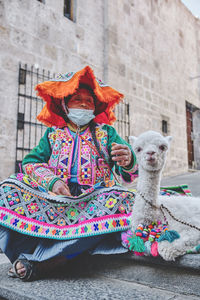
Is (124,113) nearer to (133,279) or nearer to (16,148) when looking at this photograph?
(16,148)

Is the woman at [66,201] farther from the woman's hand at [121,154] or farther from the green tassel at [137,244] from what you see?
the green tassel at [137,244]

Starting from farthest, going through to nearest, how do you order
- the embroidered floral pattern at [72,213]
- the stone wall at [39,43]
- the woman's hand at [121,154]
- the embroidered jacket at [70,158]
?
the stone wall at [39,43] < the embroidered jacket at [70,158] < the woman's hand at [121,154] < the embroidered floral pattern at [72,213]

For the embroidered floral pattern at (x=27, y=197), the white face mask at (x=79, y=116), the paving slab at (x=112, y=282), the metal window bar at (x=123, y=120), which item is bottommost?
the paving slab at (x=112, y=282)

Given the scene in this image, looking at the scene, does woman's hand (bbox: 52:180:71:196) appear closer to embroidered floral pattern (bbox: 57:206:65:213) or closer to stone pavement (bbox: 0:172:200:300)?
embroidered floral pattern (bbox: 57:206:65:213)

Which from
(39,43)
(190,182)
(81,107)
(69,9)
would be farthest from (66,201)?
(69,9)

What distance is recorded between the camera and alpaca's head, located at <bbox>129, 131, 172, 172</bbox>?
1438 mm

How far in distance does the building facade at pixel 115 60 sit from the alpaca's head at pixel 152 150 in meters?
3.80

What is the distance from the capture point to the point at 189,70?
35.1 ft

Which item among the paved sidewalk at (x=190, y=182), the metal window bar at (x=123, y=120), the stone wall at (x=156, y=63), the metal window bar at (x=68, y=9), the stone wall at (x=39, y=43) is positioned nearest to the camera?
the paved sidewalk at (x=190, y=182)

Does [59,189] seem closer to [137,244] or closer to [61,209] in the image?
[61,209]

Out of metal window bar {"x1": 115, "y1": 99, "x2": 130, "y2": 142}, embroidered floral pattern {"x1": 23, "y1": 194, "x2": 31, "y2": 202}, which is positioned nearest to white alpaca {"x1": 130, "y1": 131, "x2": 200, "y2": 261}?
embroidered floral pattern {"x1": 23, "y1": 194, "x2": 31, "y2": 202}

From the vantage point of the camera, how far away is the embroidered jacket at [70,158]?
6.44ft

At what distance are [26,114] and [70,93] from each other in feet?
10.8

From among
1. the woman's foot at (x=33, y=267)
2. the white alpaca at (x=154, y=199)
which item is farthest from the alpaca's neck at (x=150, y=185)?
the woman's foot at (x=33, y=267)
